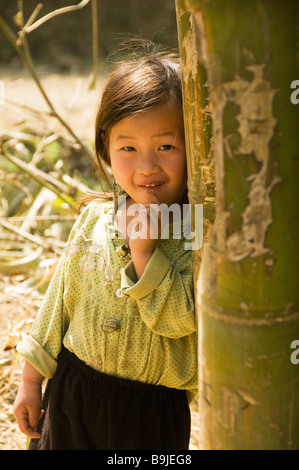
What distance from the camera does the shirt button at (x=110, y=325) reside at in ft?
3.86

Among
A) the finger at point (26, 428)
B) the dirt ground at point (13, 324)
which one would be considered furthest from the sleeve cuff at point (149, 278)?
the dirt ground at point (13, 324)

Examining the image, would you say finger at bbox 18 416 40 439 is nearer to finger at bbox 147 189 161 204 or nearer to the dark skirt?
the dark skirt

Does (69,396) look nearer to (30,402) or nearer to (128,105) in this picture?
(30,402)

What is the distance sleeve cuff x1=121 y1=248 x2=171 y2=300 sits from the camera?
3.47 ft

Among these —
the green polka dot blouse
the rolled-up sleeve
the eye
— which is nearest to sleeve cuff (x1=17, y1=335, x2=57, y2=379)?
the green polka dot blouse

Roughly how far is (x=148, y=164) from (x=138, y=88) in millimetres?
171

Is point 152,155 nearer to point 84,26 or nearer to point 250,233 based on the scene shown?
point 250,233

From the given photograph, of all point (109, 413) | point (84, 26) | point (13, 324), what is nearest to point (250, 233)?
point (109, 413)

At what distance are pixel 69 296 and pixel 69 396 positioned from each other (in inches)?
9.2

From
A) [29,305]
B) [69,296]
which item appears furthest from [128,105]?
[29,305]

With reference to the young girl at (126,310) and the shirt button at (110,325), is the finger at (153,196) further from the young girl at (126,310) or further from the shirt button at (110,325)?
the shirt button at (110,325)

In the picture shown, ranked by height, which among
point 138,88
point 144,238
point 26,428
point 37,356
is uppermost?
point 138,88

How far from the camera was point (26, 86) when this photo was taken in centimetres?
538

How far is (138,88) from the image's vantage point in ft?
3.76
